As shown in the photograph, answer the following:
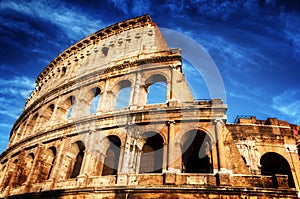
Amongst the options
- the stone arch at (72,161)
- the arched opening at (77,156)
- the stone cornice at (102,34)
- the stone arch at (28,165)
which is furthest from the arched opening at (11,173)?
the stone cornice at (102,34)

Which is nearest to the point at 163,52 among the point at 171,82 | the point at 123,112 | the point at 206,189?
the point at 171,82

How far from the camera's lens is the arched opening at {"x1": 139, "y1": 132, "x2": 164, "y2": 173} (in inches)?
421

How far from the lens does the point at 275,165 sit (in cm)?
1245

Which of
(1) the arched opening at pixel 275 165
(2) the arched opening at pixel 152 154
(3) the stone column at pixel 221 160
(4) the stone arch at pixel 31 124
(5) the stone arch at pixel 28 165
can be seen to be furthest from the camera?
(4) the stone arch at pixel 31 124

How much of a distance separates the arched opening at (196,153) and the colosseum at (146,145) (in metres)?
0.05

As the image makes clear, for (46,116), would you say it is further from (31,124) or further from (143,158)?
(143,158)

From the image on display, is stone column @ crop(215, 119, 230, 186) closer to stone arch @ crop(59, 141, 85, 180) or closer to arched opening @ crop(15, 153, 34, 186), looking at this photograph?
stone arch @ crop(59, 141, 85, 180)

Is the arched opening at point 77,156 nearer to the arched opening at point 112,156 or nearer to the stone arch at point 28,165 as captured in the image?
the arched opening at point 112,156

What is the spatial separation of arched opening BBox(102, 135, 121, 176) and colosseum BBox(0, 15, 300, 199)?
5cm

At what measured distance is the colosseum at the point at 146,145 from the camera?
870cm

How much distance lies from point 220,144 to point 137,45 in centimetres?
913

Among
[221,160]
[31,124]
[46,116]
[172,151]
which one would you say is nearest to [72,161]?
[46,116]

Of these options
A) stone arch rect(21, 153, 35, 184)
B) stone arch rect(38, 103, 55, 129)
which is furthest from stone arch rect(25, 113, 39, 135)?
stone arch rect(21, 153, 35, 184)

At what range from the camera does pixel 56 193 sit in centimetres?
1003
